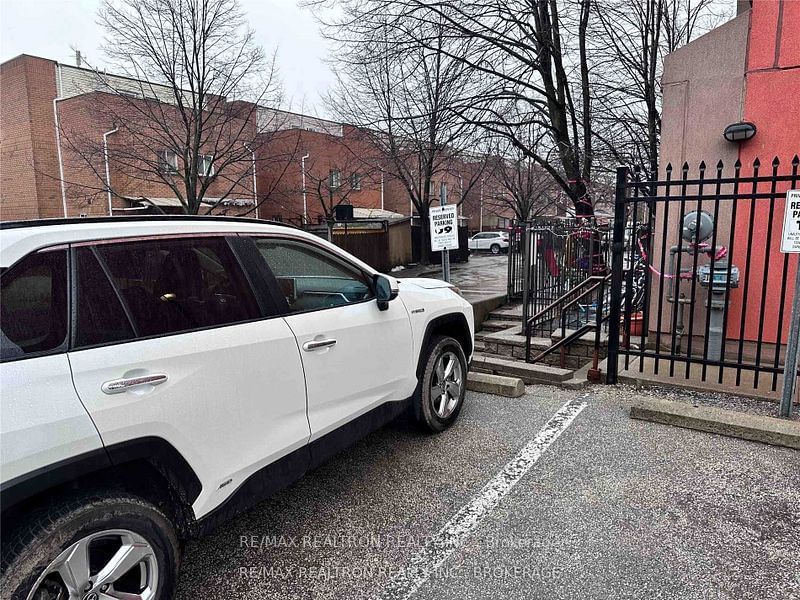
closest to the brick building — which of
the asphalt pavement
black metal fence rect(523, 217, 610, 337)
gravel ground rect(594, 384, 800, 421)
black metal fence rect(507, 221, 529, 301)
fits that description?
the asphalt pavement

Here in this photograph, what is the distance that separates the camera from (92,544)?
6.20 feet

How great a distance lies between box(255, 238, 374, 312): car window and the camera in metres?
2.94

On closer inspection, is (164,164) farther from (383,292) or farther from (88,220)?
(88,220)

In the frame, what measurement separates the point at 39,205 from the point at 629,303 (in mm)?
22008

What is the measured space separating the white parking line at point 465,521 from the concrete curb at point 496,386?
74 cm

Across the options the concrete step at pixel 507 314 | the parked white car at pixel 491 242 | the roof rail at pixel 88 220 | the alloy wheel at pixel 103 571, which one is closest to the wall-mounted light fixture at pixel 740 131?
the concrete step at pixel 507 314

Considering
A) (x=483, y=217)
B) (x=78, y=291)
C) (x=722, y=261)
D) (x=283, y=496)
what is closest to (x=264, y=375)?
(x=78, y=291)

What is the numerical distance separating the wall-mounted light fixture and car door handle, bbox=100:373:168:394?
19.8ft

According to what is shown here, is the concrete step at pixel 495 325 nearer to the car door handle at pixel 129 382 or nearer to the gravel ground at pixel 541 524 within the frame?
the gravel ground at pixel 541 524

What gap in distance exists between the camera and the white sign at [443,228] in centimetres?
590

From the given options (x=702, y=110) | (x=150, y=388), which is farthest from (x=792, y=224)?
(x=150, y=388)

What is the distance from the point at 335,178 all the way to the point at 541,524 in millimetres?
23775

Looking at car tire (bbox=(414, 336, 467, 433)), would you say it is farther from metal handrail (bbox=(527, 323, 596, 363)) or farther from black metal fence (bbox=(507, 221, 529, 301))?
black metal fence (bbox=(507, 221, 529, 301))

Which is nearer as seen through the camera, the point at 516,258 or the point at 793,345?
the point at 793,345
